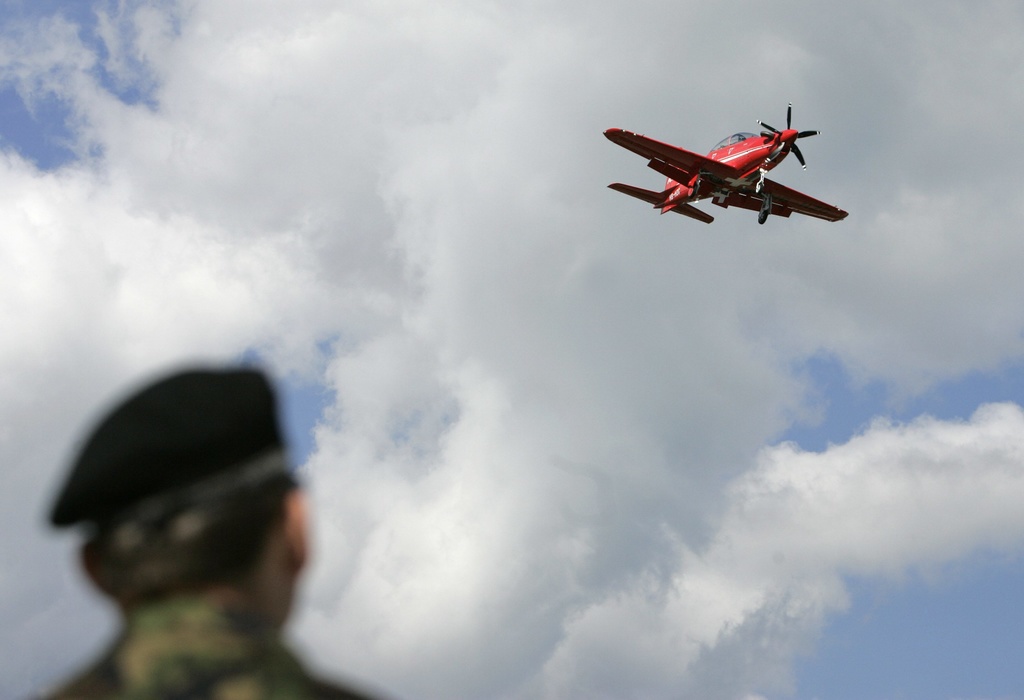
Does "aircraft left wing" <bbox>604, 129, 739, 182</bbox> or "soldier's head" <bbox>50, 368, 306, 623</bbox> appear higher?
"aircraft left wing" <bbox>604, 129, 739, 182</bbox>

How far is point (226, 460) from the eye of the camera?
2205 mm

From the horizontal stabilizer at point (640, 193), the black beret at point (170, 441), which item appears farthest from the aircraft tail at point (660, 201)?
the black beret at point (170, 441)

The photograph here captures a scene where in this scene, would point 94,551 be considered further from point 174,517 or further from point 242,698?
point 242,698

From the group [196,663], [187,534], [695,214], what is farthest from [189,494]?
[695,214]

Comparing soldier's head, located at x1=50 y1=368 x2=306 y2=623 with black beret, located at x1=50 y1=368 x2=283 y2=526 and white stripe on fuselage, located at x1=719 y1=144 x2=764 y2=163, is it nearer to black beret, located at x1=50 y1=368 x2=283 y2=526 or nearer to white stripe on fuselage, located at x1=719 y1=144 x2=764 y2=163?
black beret, located at x1=50 y1=368 x2=283 y2=526

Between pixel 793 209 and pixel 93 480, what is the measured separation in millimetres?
63742

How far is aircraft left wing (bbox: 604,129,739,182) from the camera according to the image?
2086 inches

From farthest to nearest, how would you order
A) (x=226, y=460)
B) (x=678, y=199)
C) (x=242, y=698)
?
(x=678, y=199), (x=226, y=460), (x=242, y=698)

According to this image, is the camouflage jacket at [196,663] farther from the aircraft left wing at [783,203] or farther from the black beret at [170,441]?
the aircraft left wing at [783,203]

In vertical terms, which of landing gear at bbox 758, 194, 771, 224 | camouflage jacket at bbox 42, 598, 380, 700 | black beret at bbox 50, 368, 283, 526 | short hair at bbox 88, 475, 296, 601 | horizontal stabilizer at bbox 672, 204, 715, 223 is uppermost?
horizontal stabilizer at bbox 672, 204, 715, 223

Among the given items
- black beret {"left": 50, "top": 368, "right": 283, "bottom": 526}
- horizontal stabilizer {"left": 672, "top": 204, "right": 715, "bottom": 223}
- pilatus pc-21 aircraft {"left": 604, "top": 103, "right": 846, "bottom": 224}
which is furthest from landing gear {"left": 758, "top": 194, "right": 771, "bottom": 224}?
black beret {"left": 50, "top": 368, "right": 283, "bottom": 526}

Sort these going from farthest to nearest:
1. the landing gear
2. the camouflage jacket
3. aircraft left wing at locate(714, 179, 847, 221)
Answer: aircraft left wing at locate(714, 179, 847, 221) → the landing gear → the camouflage jacket

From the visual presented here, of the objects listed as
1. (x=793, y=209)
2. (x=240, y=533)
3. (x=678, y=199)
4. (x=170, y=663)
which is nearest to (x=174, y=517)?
(x=240, y=533)

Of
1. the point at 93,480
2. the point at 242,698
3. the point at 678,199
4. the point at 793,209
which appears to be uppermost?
the point at 793,209
